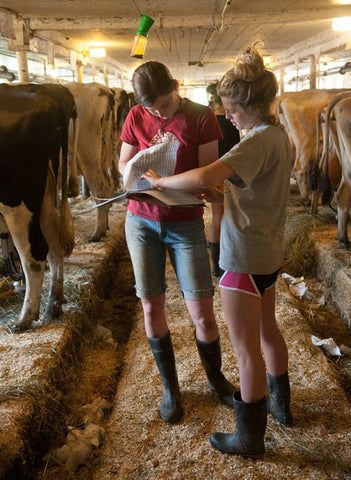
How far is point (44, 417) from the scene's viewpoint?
268cm

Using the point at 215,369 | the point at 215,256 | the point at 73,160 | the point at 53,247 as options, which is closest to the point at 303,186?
the point at 215,256

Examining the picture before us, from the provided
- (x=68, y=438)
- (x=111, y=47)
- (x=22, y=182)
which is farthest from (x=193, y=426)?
(x=111, y=47)

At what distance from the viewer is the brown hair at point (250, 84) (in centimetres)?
182

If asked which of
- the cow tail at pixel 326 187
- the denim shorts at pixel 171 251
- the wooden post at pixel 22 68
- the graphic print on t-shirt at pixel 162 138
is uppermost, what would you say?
the wooden post at pixel 22 68

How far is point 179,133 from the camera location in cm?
229

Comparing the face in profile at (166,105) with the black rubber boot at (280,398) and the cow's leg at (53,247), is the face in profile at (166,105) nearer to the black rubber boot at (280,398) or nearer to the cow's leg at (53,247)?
the black rubber boot at (280,398)

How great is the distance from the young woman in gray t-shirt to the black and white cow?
1654 mm

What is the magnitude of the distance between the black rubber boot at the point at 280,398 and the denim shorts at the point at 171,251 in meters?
0.56

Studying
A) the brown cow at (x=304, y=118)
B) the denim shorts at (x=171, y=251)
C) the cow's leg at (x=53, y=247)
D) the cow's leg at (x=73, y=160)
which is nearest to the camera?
the denim shorts at (x=171, y=251)

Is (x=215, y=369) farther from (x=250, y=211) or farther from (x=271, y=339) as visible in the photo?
(x=250, y=211)

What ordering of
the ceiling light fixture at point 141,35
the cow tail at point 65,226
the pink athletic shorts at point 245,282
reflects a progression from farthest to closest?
the ceiling light fixture at point 141,35 < the cow tail at point 65,226 < the pink athletic shorts at point 245,282

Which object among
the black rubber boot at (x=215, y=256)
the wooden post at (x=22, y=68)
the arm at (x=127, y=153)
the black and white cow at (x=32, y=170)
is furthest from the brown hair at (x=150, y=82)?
the wooden post at (x=22, y=68)

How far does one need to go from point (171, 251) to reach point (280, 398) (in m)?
0.96

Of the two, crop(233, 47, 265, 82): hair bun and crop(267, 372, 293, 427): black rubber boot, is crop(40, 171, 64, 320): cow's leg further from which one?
crop(233, 47, 265, 82): hair bun
